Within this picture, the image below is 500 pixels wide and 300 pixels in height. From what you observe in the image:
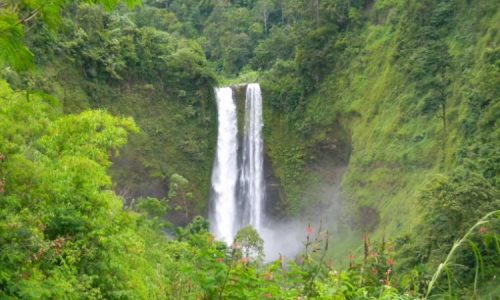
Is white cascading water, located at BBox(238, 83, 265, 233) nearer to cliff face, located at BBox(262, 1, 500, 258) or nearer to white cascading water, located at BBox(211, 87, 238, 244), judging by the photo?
white cascading water, located at BBox(211, 87, 238, 244)

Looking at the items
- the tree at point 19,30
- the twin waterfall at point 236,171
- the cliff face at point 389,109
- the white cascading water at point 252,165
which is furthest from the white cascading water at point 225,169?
the tree at point 19,30

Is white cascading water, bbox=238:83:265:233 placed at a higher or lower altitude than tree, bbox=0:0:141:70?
higher

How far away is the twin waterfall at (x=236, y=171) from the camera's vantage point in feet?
99.5

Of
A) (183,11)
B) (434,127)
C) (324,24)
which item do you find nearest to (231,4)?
(183,11)

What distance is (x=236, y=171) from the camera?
101 ft

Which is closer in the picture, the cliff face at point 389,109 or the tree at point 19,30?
the tree at point 19,30

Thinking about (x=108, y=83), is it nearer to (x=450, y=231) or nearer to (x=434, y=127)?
(x=434, y=127)

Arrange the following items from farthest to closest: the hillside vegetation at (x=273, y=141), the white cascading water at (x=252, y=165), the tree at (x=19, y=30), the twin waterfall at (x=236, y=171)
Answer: the white cascading water at (x=252, y=165) → the twin waterfall at (x=236, y=171) → the hillside vegetation at (x=273, y=141) → the tree at (x=19, y=30)

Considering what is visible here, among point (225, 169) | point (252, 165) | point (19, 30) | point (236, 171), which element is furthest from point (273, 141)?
point (19, 30)

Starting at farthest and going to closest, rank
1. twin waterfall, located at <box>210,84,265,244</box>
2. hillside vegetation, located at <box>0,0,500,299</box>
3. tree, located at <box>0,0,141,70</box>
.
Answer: twin waterfall, located at <box>210,84,265,244</box> → hillside vegetation, located at <box>0,0,500,299</box> → tree, located at <box>0,0,141,70</box>

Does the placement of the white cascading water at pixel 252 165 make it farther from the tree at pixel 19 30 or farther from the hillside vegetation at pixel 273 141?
the tree at pixel 19 30

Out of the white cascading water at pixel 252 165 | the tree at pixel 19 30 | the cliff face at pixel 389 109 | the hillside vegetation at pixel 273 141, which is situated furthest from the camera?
the white cascading water at pixel 252 165

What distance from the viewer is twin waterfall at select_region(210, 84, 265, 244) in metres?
30.3

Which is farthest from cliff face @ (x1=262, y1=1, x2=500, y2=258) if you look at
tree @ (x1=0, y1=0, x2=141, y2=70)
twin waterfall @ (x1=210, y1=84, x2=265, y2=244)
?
tree @ (x1=0, y1=0, x2=141, y2=70)
